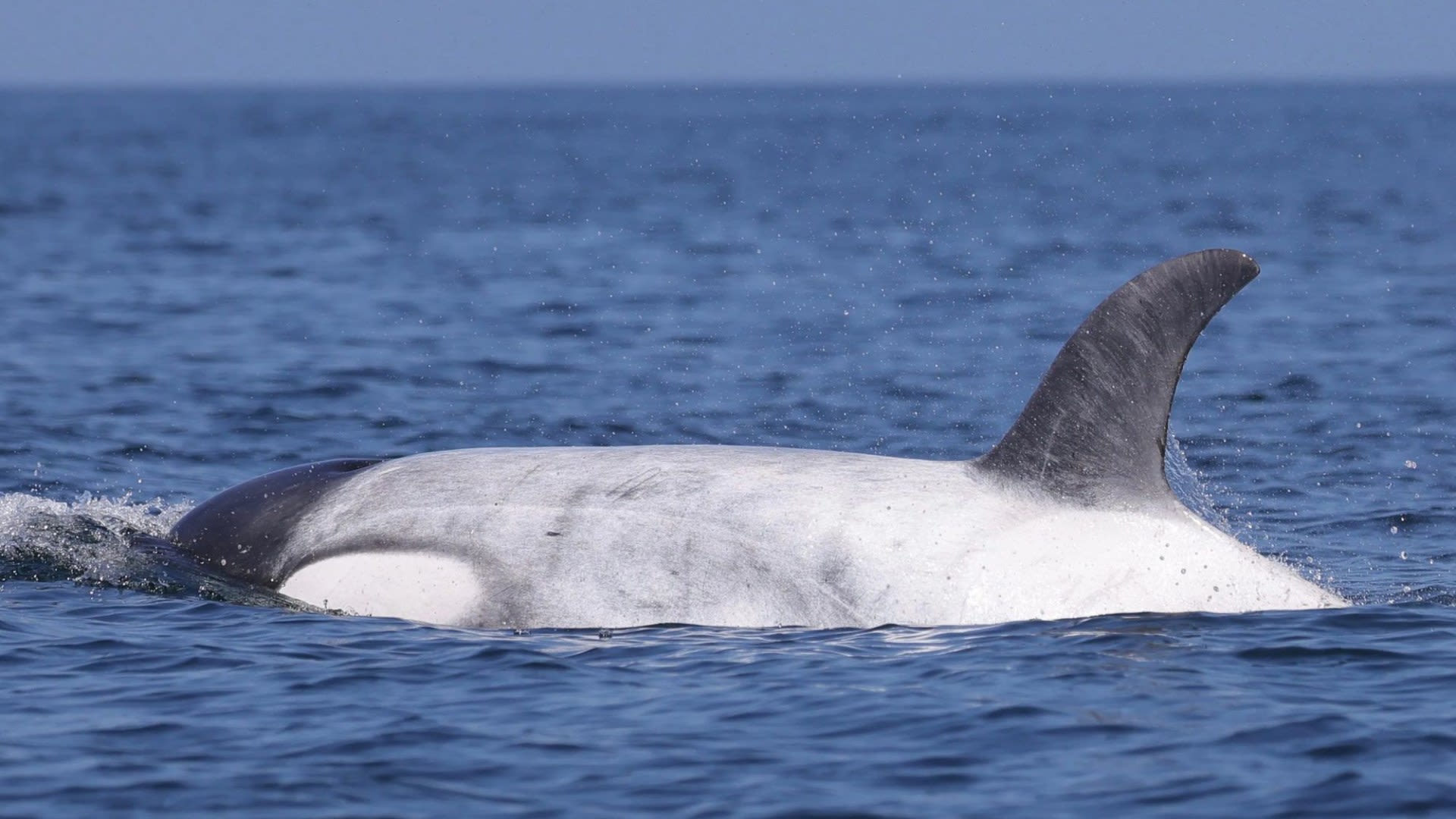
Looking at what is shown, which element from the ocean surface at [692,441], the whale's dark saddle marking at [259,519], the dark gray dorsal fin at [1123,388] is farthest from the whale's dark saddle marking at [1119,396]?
the whale's dark saddle marking at [259,519]

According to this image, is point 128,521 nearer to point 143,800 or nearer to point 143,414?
point 143,800

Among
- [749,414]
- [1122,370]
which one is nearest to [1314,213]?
[749,414]

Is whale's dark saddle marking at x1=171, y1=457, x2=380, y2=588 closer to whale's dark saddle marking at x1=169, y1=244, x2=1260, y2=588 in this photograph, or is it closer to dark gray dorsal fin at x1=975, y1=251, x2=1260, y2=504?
whale's dark saddle marking at x1=169, y1=244, x2=1260, y2=588

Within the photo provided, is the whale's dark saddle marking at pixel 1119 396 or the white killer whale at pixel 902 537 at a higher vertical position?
the whale's dark saddle marking at pixel 1119 396

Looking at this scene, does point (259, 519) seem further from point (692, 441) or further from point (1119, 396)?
point (692, 441)

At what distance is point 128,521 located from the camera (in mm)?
14359

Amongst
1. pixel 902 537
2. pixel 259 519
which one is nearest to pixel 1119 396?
pixel 902 537

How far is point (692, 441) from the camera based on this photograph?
20844 mm

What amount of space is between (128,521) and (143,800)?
19.1 feet

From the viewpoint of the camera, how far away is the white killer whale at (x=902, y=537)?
11391 millimetres

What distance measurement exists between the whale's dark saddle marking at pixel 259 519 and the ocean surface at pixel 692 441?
25cm

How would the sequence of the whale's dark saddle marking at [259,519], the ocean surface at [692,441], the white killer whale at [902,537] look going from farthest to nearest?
the whale's dark saddle marking at [259,519] < the white killer whale at [902,537] < the ocean surface at [692,441]

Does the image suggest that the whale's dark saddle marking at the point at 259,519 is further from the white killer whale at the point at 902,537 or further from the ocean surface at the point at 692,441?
the white killer whale at the point at 902,537

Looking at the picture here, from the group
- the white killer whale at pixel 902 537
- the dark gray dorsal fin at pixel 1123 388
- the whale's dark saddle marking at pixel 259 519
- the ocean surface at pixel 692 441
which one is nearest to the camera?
the ocean surface at pixel 692 441
